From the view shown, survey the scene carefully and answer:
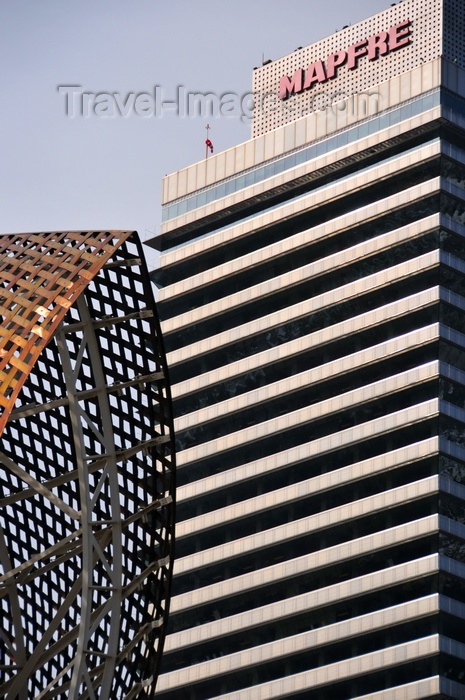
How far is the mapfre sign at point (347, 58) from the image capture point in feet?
526

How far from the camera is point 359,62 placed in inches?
6442

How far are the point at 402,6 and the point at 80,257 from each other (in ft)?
332

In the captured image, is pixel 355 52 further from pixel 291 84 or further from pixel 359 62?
pixel 291 84

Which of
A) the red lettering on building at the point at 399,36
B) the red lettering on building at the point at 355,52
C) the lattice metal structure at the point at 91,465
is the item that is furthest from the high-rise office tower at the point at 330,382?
the lattice metal structure at the point at 91,465

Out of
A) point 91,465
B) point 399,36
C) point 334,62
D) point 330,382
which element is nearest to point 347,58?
A: point 334,62

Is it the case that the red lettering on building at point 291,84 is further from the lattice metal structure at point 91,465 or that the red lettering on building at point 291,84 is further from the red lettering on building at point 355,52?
the lattice metal structure at point 91,465

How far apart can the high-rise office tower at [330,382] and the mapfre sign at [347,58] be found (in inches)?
6.8

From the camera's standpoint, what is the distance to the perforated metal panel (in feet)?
519

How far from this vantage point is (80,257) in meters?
64.9

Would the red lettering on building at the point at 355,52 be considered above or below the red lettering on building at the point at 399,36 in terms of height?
above

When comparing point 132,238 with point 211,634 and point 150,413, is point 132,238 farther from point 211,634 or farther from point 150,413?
point 211,634

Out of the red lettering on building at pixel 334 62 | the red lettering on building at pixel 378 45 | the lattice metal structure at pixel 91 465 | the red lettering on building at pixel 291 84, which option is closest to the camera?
the lattice metal structure at pixel 91 465

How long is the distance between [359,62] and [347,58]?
1.62m

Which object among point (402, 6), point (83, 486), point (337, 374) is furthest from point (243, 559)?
point (83, 486)
